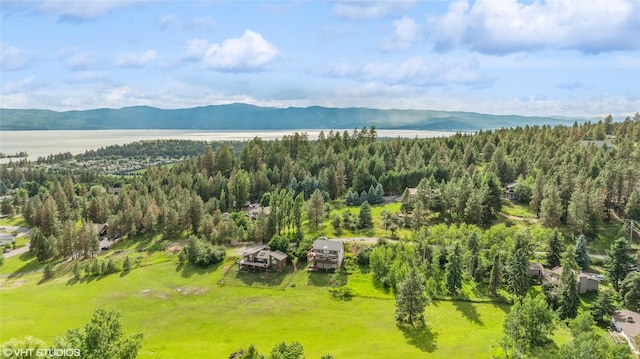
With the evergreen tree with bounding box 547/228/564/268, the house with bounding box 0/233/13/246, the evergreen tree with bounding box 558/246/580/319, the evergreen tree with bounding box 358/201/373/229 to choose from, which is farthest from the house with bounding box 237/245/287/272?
the house with bounding box 0/233/13/246

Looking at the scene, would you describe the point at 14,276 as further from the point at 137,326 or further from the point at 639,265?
the point at 639,265

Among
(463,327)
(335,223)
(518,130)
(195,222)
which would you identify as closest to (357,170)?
(335,223)

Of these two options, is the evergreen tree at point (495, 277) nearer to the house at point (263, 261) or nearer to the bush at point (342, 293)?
the bush at point (342, 293)

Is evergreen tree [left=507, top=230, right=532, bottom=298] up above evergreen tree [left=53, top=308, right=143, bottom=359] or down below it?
below

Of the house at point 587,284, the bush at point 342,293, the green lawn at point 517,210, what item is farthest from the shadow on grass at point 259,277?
the green lawn at point 517,210

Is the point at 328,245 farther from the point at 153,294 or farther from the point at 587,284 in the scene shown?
the point at 587,284

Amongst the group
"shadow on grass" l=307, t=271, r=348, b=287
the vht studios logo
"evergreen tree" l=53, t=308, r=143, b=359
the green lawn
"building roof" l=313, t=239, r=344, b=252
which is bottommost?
"shadow on grass" l=307, t=271, r=348, b=287

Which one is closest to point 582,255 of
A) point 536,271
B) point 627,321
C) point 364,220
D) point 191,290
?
point 536,271

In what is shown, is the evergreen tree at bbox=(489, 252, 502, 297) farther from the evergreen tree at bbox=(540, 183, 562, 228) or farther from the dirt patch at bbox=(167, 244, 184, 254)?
the dirt patch at bbox=(167, 244, 184, 254)
